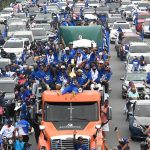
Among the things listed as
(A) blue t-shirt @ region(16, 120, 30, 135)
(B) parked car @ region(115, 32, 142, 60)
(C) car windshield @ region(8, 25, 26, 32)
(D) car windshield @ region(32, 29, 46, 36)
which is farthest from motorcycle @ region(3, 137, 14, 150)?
(C) car windshield @ region(8, 25, 26, 32)

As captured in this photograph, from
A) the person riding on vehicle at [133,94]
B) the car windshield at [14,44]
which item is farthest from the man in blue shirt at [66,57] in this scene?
the car windshield at [14,44]

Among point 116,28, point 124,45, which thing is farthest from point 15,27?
point 124,45

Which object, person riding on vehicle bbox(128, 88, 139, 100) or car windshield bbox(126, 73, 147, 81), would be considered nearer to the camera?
person riding on vehicle bbox(128, 88, 139, 100)

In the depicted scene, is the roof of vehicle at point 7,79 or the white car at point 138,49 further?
the white car at point 138,49

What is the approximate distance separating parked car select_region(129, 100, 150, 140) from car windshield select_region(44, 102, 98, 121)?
4222 millimetres

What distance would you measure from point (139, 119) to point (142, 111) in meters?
0.64

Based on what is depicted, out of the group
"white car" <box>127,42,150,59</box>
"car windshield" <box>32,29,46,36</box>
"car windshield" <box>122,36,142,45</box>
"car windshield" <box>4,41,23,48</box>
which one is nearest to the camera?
"white car" <box>127,42,150,59</box>

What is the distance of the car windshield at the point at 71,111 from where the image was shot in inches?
854

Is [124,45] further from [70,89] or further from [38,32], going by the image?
[70,89]

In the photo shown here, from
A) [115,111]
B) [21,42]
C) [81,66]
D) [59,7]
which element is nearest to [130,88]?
[115,111]

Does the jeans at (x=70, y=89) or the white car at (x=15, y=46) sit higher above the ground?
the jeans at (x=70, y=89)

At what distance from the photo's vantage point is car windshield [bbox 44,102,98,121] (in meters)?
21.7

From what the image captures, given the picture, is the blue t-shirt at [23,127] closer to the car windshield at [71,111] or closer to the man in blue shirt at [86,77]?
the car windshield at [71,111]

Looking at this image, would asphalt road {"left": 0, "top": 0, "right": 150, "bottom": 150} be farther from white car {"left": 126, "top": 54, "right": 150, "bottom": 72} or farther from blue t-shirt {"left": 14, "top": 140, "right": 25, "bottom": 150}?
blue t-shirt {"left": 14, "top": 140, "right": 25, "bottom": 150}
